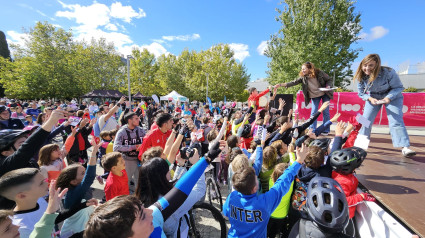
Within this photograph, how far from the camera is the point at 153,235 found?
1.48 m

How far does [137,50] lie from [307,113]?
3988 centimetres

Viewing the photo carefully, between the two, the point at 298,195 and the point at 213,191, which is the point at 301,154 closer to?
the point at 298,195

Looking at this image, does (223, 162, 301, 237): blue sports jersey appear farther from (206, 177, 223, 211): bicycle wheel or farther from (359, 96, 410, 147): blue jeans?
(359, 96, 410, 147): blue jeans

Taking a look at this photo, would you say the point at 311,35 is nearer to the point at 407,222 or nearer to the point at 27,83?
the point at 407,222

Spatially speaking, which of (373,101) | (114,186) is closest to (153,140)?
(114,186)

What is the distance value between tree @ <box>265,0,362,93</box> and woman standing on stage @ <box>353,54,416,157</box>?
15.3m

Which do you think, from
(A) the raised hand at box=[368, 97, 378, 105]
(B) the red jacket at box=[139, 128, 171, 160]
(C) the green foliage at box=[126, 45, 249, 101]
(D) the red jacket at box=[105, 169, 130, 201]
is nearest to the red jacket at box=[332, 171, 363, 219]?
(A) the raised hand at box=[368, 97, 378, 105]

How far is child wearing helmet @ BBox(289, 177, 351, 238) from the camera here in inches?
60.4

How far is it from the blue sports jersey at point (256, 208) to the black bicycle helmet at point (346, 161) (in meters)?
0.50

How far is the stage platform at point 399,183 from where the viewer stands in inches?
77.9

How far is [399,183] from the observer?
2734mm

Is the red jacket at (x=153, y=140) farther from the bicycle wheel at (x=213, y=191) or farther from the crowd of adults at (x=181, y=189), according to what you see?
the bicycle wheel at (x=213, y=191)

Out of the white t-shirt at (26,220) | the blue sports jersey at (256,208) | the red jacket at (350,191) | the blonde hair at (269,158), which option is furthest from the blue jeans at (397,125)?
the white t-shirt at (26,220)

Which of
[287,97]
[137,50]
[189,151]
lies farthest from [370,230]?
[137,50]
